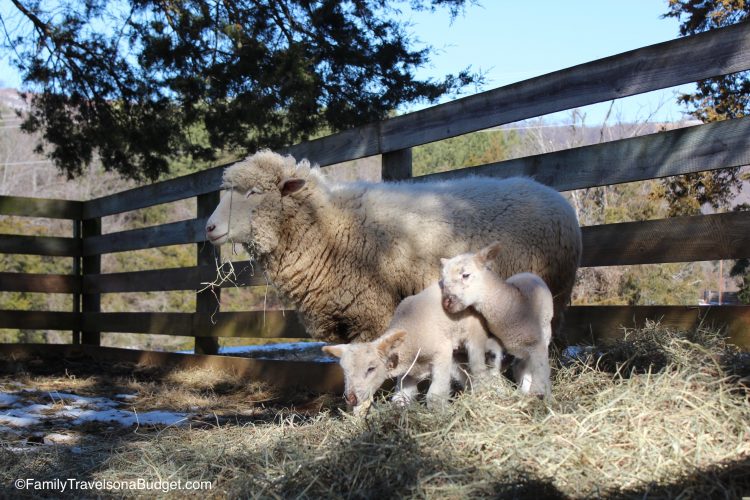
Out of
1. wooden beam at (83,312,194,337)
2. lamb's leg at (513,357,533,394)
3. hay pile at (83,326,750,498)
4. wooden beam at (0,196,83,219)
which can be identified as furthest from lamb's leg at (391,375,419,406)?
wooden beam at (0,196,83,219)

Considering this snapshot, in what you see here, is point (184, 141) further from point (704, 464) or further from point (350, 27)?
point (704, 464)

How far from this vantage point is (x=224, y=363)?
7516mm

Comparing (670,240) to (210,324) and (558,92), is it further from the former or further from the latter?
(210,324)

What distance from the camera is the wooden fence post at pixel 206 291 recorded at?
787cm

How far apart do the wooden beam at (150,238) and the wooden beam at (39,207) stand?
1.62 ft

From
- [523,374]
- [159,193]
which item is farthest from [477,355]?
[159,193]

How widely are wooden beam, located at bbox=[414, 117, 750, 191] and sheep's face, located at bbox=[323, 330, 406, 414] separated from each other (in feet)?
6.15

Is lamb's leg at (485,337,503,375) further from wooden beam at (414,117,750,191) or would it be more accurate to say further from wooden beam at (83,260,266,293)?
wooden beam at (83,260,266,293)

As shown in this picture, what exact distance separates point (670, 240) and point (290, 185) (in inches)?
103

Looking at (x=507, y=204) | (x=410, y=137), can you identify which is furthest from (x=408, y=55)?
(x=507, y=204)

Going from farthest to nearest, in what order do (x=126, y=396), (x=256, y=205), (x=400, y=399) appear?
(x=126, y=396), (x=256, y=205), (x=400, y=399)

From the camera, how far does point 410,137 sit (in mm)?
5824

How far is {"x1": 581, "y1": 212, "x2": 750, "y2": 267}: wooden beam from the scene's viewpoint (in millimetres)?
4098

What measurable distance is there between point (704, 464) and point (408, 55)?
21.1 ft
